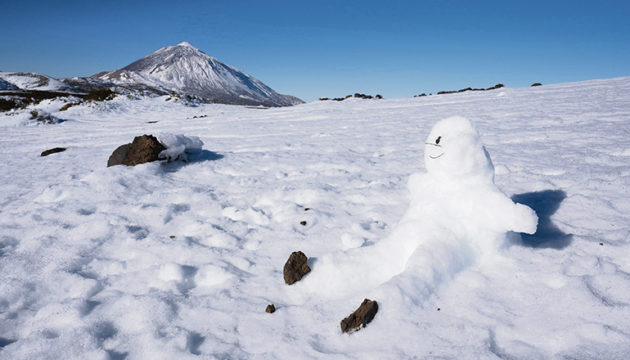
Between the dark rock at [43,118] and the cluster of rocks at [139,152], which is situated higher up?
the dark rock at [43,118]

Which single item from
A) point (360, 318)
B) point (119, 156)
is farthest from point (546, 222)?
point (119, 156)

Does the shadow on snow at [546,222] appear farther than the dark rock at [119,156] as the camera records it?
No

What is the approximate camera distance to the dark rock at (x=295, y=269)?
2818mm

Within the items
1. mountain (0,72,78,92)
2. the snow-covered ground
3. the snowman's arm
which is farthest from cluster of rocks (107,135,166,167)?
mountain (0,72,78,92)

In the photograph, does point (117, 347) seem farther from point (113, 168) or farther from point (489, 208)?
point (113, 168)

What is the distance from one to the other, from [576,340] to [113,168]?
6274 mm

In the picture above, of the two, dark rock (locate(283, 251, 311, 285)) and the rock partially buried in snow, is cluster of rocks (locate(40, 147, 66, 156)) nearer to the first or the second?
the rock partially buried in snow

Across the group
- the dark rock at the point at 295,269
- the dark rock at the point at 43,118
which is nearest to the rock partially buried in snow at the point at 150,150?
the dark rock at the point at 295,269

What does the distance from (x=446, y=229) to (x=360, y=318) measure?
1.12 m

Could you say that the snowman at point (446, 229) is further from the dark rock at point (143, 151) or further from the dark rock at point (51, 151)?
the dark rock at point (51, 151)

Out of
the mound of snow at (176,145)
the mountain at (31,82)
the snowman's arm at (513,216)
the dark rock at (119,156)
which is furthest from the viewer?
the mountain at (31,82)

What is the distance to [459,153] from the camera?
2.73m

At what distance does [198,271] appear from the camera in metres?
3.03

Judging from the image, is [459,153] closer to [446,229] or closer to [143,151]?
[446,229]
